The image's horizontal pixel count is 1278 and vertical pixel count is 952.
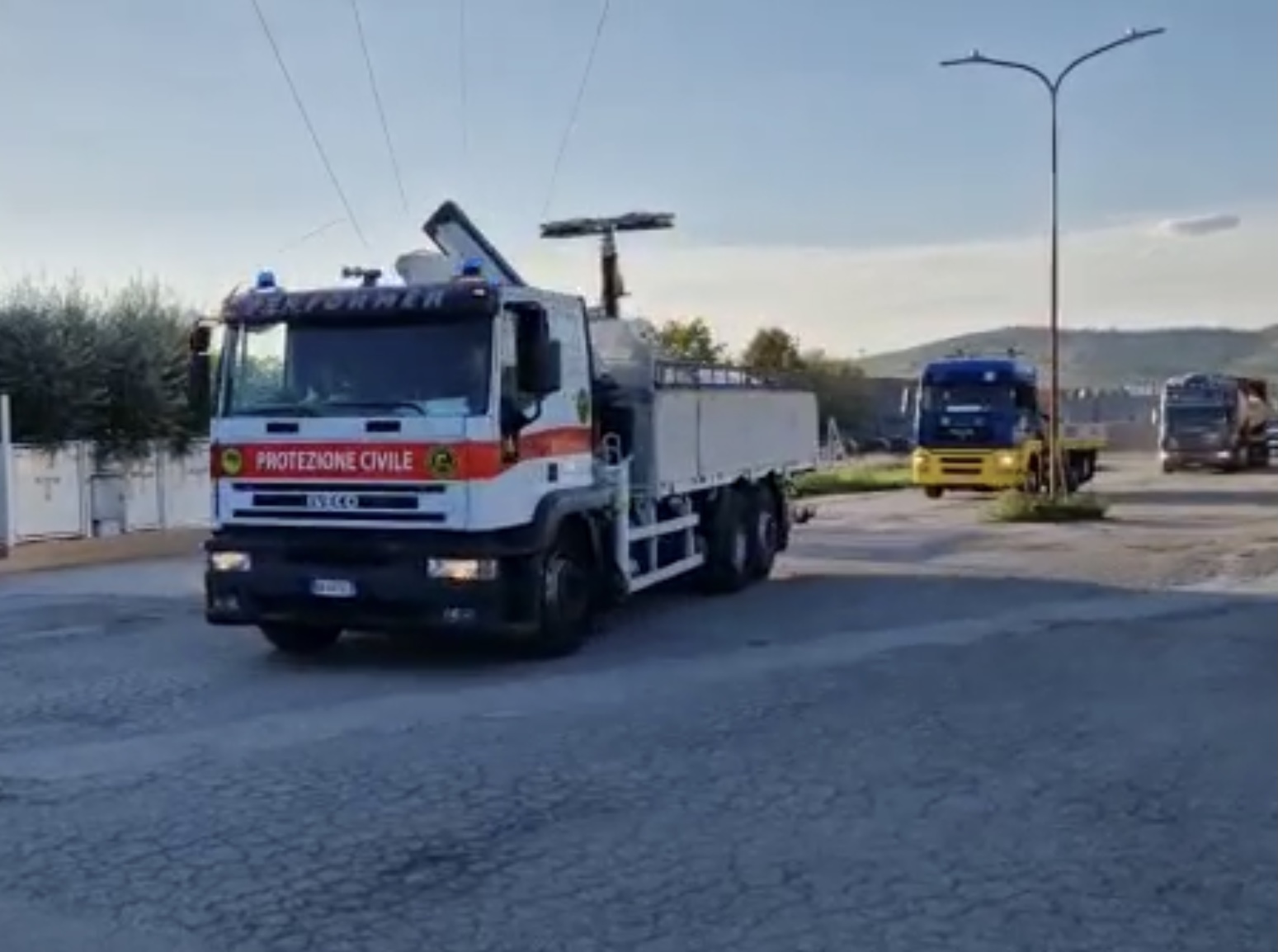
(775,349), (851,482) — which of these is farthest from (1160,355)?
(851,482)

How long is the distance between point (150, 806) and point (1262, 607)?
10644mm

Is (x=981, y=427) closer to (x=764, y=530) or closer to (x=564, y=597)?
(x=764, y=530)

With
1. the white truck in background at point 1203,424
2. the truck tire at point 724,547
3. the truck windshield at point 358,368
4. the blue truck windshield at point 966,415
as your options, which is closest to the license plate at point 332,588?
the truck windshield at point 358,368

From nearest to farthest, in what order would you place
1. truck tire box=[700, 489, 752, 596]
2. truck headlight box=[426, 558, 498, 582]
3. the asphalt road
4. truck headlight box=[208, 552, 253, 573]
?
the asphalt road
truck headlight box=[426, 558, 498, 582]
truck headlight box=[208, 552, 253, 573]
truck tire box=[700, 489, 752, 596]

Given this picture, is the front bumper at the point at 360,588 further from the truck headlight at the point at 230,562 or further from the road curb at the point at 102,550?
the road curb at the point at 102,550

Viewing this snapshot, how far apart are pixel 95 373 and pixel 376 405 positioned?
594 inches

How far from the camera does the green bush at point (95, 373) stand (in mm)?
23906

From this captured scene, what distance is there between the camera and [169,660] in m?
12.4

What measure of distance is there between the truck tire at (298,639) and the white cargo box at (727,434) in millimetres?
3199

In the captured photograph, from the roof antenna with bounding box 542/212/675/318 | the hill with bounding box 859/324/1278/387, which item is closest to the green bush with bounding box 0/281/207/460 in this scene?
the roof antenna with bounding box 542/212/675/318

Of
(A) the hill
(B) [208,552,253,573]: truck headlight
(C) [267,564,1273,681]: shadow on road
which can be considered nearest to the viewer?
(B) [208,552,253,573]: truck headlight

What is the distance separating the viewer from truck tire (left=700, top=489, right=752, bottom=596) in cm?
1612

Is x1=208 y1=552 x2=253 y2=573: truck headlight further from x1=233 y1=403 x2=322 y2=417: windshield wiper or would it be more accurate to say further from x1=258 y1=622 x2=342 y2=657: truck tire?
x1=233 y1=403 x2=322 y2=417: windshield wiper

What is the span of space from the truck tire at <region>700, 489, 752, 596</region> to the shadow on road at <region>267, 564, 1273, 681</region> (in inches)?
7.4
